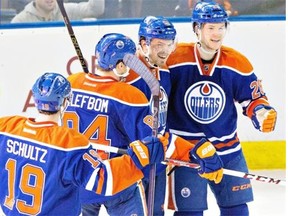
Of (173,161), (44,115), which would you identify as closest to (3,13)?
(173,161)

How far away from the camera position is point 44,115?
8.46 feet

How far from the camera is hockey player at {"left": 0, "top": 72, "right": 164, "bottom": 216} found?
8.20 feet

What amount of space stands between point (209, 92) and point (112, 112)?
503 mm

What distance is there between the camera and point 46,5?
16.5 feet

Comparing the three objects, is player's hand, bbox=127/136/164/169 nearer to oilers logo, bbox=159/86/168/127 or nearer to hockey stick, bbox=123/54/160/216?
hockey stick, bbox=123/54/160/216

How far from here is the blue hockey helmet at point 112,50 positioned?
10.1 feet

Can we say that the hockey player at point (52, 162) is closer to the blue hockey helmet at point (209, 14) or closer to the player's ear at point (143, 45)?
the player's ear at point (143, 45)

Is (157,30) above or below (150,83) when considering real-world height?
above

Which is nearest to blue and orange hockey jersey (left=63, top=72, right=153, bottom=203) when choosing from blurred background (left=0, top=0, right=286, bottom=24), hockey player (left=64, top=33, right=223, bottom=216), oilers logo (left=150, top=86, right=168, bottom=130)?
hockey player (left=64, top=33, right=223, bottom=216)

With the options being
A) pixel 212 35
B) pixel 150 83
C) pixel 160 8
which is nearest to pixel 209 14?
pixel 212 35

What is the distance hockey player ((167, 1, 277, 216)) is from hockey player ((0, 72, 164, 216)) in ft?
2.42

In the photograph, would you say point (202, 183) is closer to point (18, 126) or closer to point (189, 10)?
point (18, 126)

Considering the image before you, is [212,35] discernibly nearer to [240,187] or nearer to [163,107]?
[163,107]

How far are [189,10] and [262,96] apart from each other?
1807 millimetres
